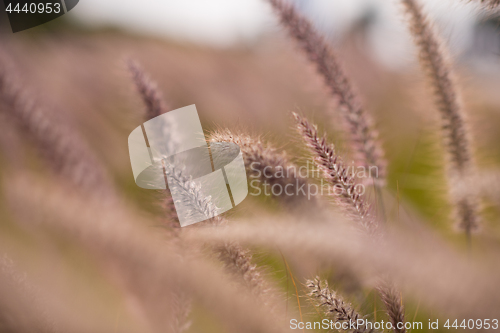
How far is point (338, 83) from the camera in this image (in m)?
0.67

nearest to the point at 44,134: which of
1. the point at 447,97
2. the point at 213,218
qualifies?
the point at 213,218

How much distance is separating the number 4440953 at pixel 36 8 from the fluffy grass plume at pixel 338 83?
40.2 inches

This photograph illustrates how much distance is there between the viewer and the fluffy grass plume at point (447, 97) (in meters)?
0.64

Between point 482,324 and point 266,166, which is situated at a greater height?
point 266,166

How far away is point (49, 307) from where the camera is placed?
1.85 feet

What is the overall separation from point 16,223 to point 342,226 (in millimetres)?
1056

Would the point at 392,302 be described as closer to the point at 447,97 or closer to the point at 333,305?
the point at 333,305

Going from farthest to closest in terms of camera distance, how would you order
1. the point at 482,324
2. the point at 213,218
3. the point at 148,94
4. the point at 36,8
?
the point at 36,8
the point at 148,94
the point at 213,218
the point at 482,324

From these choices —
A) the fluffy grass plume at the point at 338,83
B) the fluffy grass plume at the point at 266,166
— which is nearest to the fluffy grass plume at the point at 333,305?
the fluffy grass plume at the point at 266,166

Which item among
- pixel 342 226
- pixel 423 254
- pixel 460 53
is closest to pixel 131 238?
pixel 342 226

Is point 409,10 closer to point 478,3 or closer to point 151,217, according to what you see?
point 478,3

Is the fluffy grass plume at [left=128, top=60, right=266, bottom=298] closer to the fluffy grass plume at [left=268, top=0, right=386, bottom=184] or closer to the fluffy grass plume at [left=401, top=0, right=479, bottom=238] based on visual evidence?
the fluffy grass plume at [left=268, top=0, right=386, bottom=184]

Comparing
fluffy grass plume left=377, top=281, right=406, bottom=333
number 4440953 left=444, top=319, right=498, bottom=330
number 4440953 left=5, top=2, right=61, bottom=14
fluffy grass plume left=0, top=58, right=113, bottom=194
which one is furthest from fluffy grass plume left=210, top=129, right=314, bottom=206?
number 4440953 left=5, top=2, right=61, bottom=14

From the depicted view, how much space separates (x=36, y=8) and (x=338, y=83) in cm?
127
